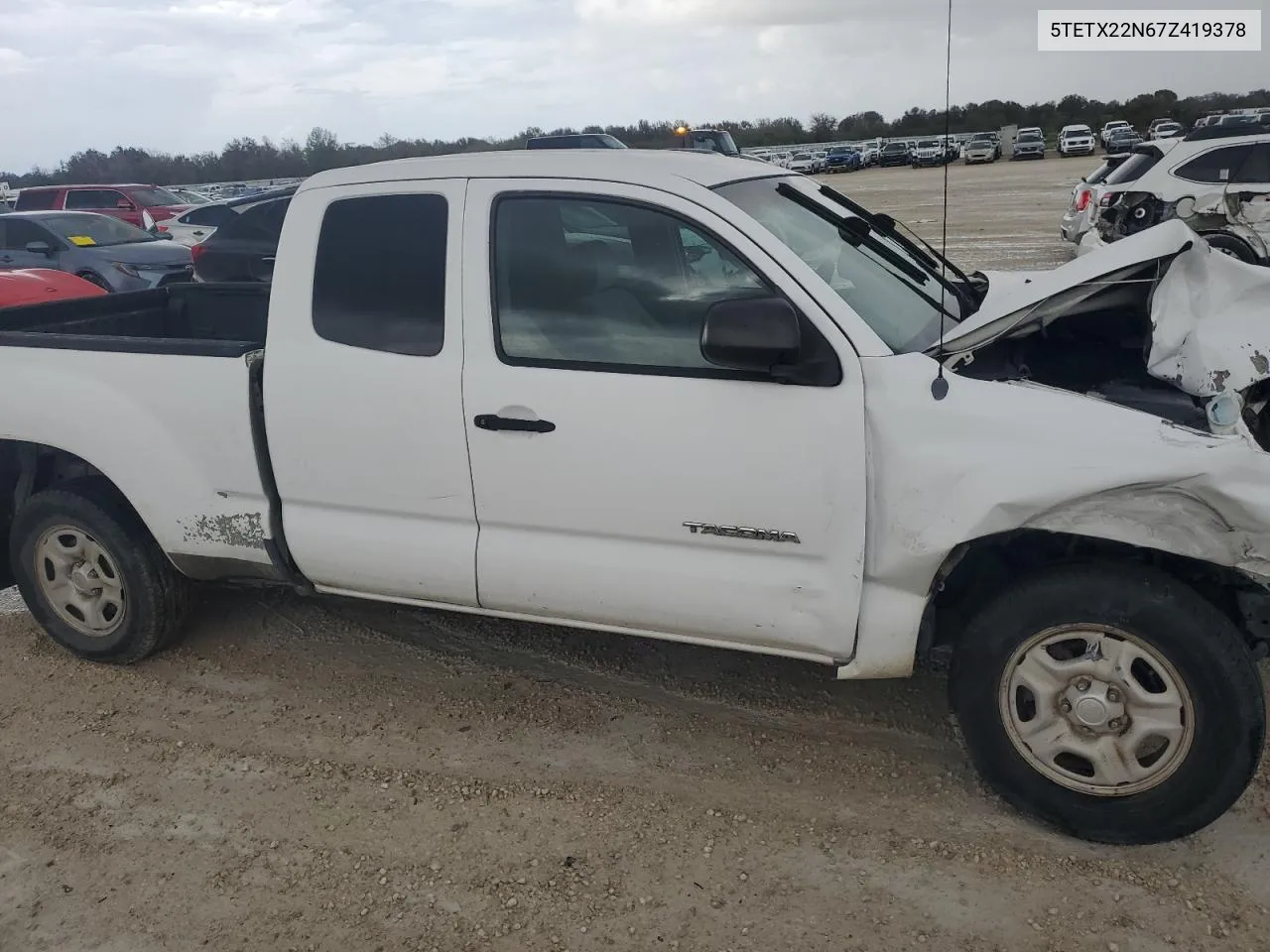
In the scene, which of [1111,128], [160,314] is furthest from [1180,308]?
[1111,128]

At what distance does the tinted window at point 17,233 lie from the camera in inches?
528

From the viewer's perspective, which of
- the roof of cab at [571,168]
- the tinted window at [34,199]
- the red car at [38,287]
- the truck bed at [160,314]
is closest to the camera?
the roof of cab at [571,168]

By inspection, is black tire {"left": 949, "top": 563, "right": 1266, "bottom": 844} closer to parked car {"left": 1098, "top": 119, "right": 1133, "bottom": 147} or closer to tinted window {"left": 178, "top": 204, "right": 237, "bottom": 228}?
tinted window {"left": 178, "top": 204, "right": 237, "bottom": 228}

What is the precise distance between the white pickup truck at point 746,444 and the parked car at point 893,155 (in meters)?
54.4

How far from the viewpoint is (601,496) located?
334 cm

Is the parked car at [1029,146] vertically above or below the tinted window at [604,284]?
above

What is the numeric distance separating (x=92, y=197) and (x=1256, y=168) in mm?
19350

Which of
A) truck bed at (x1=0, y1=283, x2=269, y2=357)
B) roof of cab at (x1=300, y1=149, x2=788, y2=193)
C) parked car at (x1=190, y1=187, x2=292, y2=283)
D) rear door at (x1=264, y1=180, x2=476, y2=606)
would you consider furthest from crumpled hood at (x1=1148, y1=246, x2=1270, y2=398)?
parked car at (x1=190, y1=187, x2=292, y2=283)

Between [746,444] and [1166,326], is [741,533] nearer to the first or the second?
[746,444]

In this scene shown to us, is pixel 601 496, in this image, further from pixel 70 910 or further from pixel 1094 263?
pixel 70 910

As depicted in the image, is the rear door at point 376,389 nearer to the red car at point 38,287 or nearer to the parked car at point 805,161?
the red car at point 38,287

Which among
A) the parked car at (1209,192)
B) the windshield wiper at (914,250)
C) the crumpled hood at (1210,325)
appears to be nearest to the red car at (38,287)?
the windshield wiper at (914,250)

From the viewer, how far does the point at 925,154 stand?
171 feet

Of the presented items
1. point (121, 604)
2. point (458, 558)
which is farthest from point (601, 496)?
point (121, 604)
